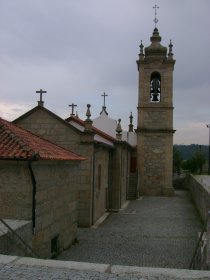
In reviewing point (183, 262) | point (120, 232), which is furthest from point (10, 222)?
point (120, 232)

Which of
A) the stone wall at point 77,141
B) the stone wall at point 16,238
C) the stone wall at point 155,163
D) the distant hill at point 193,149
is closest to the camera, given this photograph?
the stone wall at point 16,238

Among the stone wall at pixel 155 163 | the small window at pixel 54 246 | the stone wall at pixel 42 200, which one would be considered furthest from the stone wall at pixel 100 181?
the stone wall at pixel 155 163

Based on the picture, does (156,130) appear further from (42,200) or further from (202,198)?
(42,200)

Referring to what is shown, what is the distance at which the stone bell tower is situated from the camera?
1249 inches

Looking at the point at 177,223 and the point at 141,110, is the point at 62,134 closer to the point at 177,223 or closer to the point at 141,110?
the point at 177,223

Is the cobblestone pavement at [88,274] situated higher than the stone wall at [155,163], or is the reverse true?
the stone wall at [155,163]

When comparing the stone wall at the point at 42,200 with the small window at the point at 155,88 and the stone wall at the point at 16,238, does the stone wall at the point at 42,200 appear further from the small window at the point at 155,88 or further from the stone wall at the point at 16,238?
the small window at the point at 155,88

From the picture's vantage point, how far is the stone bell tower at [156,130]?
104 feet

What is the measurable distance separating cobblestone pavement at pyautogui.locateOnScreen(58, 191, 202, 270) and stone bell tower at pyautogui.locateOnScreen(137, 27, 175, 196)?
7.99 m

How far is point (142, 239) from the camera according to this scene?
49.5 feet

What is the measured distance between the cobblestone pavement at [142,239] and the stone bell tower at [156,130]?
26.2ft

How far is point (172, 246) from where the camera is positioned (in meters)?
13.9

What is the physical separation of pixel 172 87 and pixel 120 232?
60.2 ft

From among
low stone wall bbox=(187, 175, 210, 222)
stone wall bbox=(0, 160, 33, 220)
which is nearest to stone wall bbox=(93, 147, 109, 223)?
low stone wall bbox=(187, 175, 210, 222)
